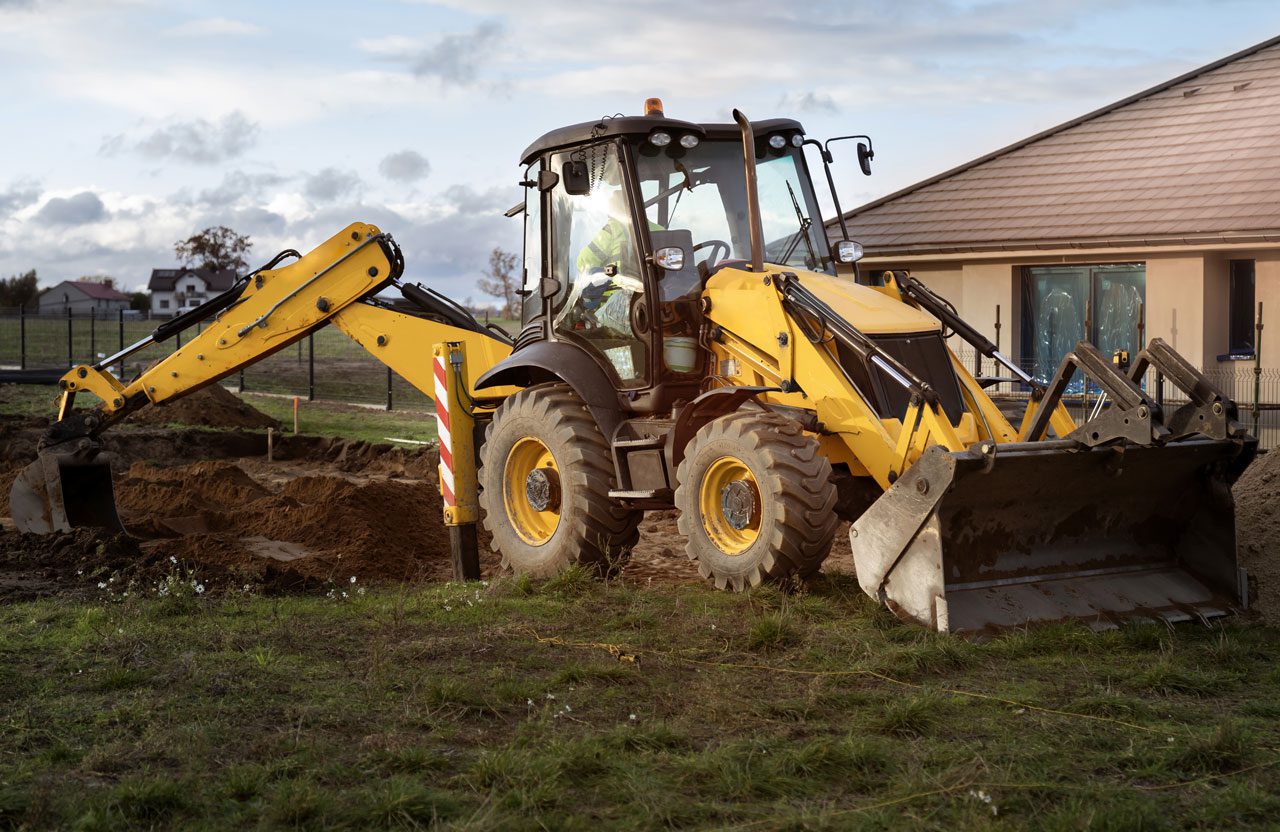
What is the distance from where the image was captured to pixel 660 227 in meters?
9.21

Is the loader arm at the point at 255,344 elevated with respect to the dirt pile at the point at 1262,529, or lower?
elevated

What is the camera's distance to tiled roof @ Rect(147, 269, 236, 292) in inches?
3642

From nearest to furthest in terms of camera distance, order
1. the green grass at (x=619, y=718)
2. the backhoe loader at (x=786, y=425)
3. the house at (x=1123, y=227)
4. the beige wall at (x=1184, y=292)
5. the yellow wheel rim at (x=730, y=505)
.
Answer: the green grass at (x=619, y=718) < the backhoe loader at (x=786, y=425) < the yellow wheel rim at (x=730, y=505) < the beige wall at (x=1184, y=292) < the house at (x=1123, y=227)

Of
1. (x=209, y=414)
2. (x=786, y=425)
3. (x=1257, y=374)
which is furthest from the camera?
(x=209, y=414)

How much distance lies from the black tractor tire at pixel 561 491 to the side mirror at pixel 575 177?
1383 millimetres

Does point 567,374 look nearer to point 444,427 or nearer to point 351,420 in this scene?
point 444,427

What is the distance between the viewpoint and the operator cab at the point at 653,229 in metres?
9.13

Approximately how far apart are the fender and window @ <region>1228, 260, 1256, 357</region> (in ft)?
38.2

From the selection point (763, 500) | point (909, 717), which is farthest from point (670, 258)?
point (909, 717)

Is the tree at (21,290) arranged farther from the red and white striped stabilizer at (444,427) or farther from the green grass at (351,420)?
the red and white striped stabilizer at (444,427)

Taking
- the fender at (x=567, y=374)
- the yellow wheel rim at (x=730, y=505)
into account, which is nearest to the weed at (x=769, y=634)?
the yellow wheel rim at (x=730, y=505)

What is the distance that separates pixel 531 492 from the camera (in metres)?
9.66

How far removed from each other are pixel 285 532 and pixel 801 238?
5302 millimetres

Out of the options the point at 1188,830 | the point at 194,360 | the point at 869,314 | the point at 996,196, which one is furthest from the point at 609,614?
the point at 996,196
